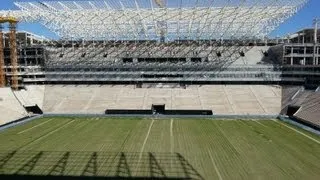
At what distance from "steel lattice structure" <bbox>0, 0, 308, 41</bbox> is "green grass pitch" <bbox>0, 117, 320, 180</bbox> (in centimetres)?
1714

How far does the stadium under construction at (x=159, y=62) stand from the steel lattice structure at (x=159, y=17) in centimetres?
17

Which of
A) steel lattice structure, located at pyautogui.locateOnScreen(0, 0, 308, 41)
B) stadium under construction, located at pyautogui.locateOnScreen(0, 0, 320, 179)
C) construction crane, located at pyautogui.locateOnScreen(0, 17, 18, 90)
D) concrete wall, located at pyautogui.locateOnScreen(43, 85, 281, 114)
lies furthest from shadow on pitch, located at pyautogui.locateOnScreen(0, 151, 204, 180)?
construction crane, located at pyautogui.locateOnScreen(0, 17, 18, 90)

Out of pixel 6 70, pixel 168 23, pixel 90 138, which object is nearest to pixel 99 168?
pixel 90 138

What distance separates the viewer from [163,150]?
35.4 m

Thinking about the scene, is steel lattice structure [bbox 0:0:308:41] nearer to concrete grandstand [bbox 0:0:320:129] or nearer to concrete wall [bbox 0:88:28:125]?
concrete grandstand [bbox 0:0:320:129]

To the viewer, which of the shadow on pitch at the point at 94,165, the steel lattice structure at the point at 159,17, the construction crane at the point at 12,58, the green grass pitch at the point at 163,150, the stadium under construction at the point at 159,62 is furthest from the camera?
the construction crane at the point at 12,58

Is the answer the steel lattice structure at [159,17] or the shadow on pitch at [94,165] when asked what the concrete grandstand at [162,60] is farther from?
the shadow on pitch at [94,165]

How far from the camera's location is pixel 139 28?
73.2m

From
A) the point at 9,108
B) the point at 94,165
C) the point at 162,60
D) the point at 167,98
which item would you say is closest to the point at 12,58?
the point at 9,108

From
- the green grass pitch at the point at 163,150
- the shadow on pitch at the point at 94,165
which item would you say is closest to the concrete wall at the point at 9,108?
the green grass pitch at the point at 163,150

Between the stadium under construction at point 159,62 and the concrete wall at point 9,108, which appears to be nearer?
the concrete wall at point 9,108

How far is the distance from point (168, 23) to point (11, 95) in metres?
25.8

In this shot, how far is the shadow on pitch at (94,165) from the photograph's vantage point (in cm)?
2689

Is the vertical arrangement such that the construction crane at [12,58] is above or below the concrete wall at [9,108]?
above
